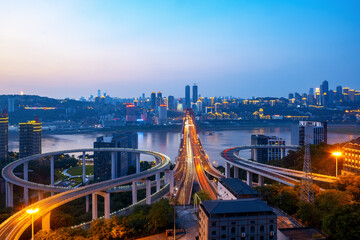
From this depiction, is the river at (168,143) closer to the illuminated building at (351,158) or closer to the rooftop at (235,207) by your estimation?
the illuminated building at (351,158)

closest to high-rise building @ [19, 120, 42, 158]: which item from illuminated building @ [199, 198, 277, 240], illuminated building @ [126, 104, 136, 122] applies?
illuminated building @ [199, 198, 277, 240]

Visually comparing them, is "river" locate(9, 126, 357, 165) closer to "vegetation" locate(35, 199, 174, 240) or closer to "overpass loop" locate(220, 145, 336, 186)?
"overpass loop" locate(220, 145, 336, 186)

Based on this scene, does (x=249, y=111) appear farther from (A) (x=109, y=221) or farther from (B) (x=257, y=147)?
(A) (x=109, y=221)

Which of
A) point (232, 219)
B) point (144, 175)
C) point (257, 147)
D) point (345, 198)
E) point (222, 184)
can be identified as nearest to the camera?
point (232, 219)

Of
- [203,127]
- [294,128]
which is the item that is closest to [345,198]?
[294,128]

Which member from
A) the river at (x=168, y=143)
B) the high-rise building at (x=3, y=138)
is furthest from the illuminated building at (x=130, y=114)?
the high-rise building at (x=3, y=138)

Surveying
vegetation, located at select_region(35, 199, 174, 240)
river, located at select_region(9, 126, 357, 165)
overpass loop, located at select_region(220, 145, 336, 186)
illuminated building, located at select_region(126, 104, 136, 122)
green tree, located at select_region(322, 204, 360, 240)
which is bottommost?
river, located at select_region(9, 126, 357, 165)
